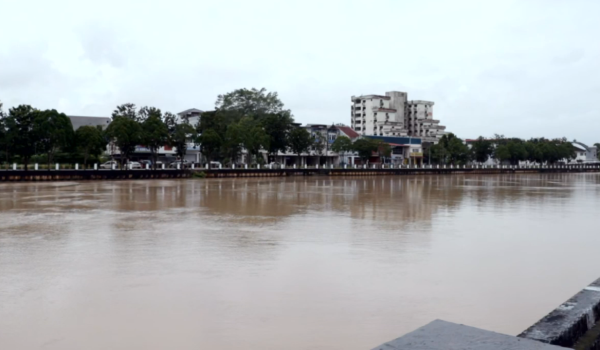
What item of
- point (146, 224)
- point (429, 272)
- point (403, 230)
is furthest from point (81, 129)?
point (429, 272)

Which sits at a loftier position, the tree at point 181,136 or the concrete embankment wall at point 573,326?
the tree at point 181,136

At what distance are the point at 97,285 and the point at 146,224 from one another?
707 cm

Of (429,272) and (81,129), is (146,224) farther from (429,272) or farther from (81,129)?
(81,129)

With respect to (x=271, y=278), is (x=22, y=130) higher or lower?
higher

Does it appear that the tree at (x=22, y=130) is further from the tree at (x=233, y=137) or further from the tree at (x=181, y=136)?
the tree at (x=233, y=137)

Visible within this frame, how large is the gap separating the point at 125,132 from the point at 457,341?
50194 millimetres

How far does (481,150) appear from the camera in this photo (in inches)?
3905

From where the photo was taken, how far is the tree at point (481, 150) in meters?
98.9

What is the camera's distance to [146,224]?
1488 centimetres

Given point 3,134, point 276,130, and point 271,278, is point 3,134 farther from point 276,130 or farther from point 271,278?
point 271,278

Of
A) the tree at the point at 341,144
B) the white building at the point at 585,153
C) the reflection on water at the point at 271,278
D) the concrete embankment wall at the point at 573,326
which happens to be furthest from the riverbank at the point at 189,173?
the white building at the point at 585,153

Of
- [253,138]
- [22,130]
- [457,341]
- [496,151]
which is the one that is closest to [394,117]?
[496,151]

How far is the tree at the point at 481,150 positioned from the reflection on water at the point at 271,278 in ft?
282

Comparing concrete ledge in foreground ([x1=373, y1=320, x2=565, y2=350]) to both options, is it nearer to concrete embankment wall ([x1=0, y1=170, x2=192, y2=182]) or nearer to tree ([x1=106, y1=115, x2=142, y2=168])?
concrete embankment wall ([x1=0, y1=170, x2=192, y2=182])
